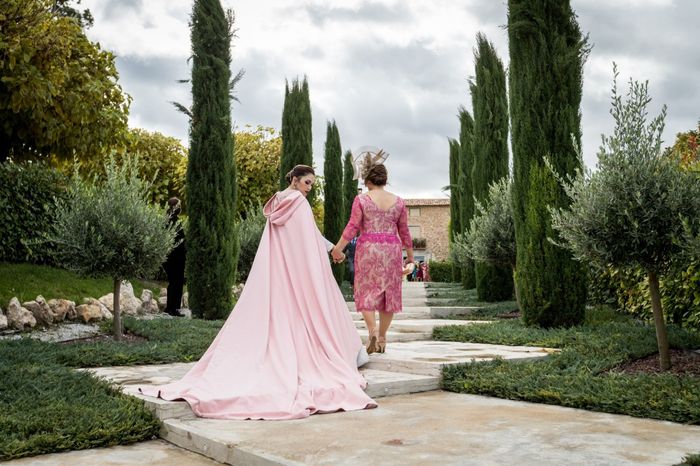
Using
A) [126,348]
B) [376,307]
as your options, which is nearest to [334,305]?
[376,307]

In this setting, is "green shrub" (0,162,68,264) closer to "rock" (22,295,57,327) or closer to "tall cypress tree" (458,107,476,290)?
"rock" (22,295,57,327)

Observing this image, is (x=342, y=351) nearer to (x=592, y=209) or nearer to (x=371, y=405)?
(x=371, y=405)

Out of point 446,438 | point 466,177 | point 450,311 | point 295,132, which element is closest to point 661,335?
point 446,438

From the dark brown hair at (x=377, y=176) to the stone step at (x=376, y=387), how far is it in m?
1.87

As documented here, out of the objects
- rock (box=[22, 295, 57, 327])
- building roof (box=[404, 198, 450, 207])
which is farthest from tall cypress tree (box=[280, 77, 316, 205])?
building roof (box=[404, 198, 450, 207])

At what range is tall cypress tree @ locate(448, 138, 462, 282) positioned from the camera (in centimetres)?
Result: 2267

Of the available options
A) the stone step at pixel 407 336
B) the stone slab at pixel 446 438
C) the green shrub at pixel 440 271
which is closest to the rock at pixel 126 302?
the stone step at pixel 407 336

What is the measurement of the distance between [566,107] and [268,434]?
6495 millimetres

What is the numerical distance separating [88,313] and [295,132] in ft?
29.0

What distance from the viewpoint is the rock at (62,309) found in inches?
382

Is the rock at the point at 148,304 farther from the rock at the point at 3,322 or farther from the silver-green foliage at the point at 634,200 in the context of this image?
the silver-green foliage at the point at 634,200

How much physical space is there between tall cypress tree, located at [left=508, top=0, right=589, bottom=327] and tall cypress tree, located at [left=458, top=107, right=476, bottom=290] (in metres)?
6.65

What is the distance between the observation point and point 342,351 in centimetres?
527

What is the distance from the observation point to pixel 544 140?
8.49 meters
